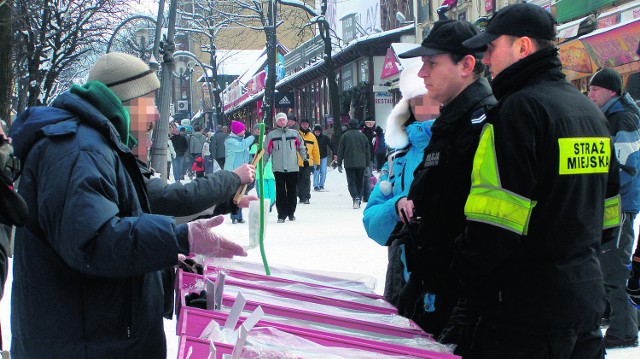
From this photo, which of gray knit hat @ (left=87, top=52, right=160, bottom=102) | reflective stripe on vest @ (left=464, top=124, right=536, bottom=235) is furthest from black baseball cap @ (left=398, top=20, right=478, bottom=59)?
gray knit hat @ (left=87, top=52, right=160, bottom=102)

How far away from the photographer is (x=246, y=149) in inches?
621

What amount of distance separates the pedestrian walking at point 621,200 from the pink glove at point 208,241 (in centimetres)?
366

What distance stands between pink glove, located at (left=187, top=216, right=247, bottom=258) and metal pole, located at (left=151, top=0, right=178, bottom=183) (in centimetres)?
826

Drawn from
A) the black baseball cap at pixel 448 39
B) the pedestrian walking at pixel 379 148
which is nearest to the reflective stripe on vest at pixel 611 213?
the black baseball cap at pixel 448 39

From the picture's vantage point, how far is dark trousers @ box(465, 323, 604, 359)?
250 cm

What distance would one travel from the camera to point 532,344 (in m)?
2.51

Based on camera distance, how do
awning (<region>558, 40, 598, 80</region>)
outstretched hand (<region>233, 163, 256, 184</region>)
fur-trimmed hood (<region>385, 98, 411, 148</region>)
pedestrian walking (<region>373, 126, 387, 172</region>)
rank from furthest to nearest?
1. pedestrian walking (<region>373, 126, 387, 172</region>)
2. awning (<region>558, 40, 598, 80</region>)
3. fur-trimmed hood (<region>385, 98, 411, 148</region>)
4. outstretched hand (<region>233, 163, 256, 184</region>)

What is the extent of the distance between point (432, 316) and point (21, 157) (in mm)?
1511

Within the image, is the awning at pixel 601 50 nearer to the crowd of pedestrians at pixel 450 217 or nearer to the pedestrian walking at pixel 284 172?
the pedestrian walking at pixel 284 172

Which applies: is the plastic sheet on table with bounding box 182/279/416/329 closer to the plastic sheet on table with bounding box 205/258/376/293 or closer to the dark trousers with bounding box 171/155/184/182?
the plastic sheet on table with bounding box 205/258/376/293

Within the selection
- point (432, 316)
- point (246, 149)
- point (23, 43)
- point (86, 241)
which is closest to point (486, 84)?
point (432, 316)

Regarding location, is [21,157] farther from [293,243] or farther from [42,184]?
[293,243]

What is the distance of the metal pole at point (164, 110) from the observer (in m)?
11.7

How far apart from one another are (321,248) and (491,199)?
318 inches
